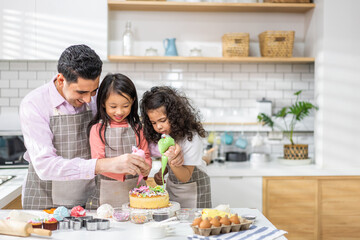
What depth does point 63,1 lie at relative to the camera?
3.92 meters

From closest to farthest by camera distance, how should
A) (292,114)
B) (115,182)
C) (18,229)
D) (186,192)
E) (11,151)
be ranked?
(18,229)
(115,182)
(186,192)
(11,151)
(292,114)

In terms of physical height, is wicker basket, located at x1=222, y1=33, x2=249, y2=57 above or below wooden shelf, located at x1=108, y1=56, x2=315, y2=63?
above

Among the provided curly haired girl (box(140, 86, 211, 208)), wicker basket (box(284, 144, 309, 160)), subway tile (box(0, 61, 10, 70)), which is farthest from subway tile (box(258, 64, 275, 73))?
subway tile (box(0, 61, 10, 70))

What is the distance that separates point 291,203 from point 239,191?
481mm

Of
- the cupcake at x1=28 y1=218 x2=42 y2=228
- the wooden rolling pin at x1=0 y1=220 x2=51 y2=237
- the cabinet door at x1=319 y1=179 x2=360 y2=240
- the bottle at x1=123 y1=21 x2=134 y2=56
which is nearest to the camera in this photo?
the wooden rolling pin at x1=0 y1=220 x2=51 y2=237

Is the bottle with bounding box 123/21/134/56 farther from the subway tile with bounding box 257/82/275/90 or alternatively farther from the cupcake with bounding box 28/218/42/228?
the cupcake with bounding box 28/218/42/228

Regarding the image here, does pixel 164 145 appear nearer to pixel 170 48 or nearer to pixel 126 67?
pixel 170 48

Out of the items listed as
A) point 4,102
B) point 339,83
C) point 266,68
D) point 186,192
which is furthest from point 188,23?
point 186,192

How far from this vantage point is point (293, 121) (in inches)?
174

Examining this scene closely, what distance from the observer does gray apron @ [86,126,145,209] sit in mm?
2377

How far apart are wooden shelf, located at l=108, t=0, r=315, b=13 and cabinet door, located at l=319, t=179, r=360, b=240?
Answer: 1.71 metres

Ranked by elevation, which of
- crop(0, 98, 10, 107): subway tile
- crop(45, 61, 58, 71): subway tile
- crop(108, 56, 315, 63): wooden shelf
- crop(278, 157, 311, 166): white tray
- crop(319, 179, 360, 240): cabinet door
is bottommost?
crop(319, 179, 360, 240): cabinet door

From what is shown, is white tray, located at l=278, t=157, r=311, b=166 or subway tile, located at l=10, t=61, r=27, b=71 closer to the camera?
white tray, located at l=278, t=157, r=311, b=166

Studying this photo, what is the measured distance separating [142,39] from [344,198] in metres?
2.49
